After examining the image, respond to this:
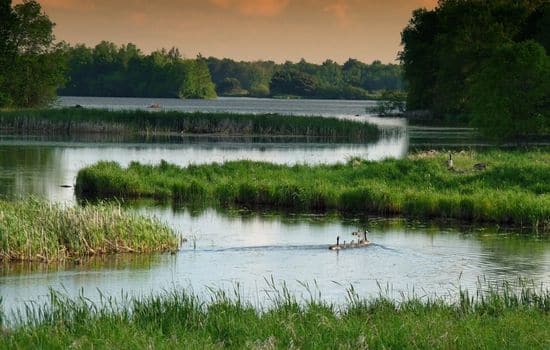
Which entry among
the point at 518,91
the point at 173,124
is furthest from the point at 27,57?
the point at 518,91

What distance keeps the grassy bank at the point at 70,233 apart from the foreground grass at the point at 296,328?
8222mm

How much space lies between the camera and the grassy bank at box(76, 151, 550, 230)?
32562 millimetres

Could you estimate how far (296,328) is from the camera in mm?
13750

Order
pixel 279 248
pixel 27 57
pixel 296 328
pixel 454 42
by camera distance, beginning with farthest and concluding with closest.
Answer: pixel 454 42 → pixel 27 57 → pixel 279 248 → pixel 296 328

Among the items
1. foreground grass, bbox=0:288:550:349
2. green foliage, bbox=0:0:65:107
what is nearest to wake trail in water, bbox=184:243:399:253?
foreground grass, bbox=0:288:550:349

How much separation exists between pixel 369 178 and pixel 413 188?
271 cm

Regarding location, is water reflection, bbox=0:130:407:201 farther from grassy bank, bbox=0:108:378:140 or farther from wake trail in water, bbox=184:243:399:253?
wake trail in water, bbox=184:243:399:253

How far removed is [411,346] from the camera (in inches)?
495

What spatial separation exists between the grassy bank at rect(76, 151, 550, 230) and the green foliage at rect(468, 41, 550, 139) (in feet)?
58.3

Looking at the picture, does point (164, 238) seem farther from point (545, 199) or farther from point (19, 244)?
point (545, 199)

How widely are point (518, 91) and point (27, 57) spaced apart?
5132cm

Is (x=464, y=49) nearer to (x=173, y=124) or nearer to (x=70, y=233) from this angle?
(x=173, y=124)

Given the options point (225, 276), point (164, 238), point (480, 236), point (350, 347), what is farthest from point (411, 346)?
point (480, 236)

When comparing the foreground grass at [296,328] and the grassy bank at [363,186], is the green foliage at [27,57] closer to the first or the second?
the grassy bank at [363,186]
